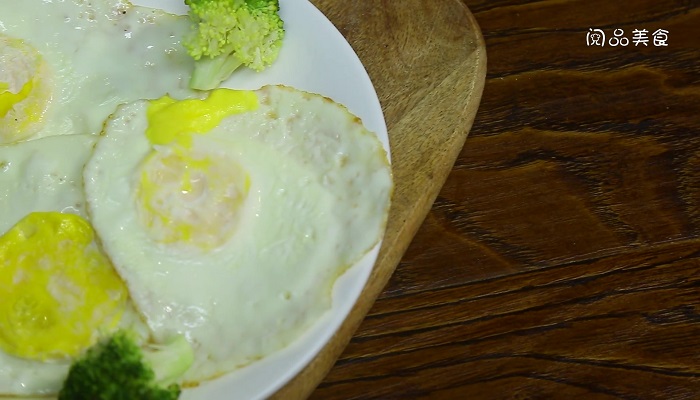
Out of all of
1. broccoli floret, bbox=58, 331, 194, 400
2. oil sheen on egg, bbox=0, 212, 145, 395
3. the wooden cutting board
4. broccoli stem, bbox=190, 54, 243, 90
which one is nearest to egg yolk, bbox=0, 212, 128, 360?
oil sheen on egg, bbox=0, 212, 145, 395

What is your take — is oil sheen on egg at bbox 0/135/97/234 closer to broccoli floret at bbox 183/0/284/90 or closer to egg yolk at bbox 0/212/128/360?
egg yolk at bbox 0/212/128/360

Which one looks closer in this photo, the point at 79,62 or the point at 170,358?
the point at 170,358

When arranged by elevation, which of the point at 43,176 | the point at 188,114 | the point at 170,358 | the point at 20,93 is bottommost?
the point at 170,358

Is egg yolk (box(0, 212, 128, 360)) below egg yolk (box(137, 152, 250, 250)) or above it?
below

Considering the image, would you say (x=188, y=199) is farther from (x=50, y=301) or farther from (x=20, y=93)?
(x=20, y=93)

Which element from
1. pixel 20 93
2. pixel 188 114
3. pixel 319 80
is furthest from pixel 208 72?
pixel 20 93

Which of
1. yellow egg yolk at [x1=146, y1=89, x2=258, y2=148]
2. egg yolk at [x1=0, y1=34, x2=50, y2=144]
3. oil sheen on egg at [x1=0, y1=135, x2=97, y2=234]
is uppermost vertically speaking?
yellow egg yolk at [x1=146, y1=89, x2=258, y2=148]

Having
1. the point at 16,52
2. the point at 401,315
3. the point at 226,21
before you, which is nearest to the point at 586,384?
the point at 401,315
